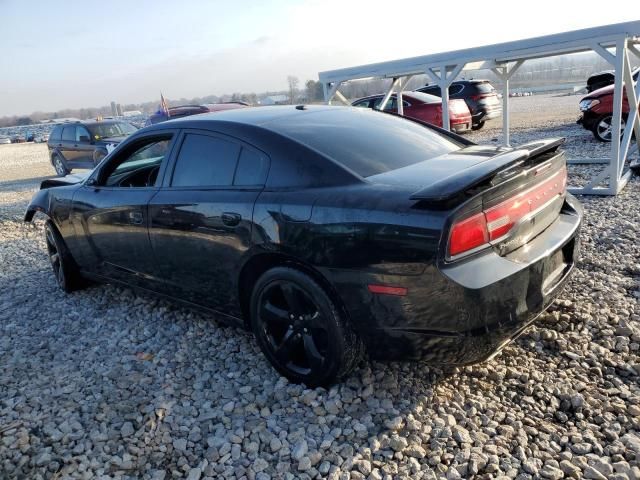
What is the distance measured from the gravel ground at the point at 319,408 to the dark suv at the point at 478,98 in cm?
1350

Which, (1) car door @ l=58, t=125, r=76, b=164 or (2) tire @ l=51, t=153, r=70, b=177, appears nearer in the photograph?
(1) car door @ l=58, t=125, r=76, b=164

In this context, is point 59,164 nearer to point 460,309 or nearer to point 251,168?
point 251,168

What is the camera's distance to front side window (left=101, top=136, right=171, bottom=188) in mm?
3922

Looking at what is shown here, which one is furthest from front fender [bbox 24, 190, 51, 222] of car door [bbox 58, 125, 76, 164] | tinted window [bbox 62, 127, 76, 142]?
tinted window [bbox 62, 127, 76, 142]

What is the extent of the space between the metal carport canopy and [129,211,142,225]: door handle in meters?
5.58

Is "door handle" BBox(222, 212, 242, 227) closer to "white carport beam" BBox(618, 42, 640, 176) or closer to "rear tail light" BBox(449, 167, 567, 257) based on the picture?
"rear tail light" BBox(449, 167, 567, 257)

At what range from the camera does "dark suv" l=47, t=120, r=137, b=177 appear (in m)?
13.6

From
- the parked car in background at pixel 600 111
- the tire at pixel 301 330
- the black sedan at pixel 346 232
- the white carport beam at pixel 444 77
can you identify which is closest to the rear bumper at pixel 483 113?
the parked car in background at pixel 600 111

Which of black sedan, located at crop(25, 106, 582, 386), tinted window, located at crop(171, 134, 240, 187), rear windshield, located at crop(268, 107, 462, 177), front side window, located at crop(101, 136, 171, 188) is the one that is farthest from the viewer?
front side window, located at crop(101, 136, 171, 188)

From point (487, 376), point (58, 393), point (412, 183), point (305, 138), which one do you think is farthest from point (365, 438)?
point (58, 393)

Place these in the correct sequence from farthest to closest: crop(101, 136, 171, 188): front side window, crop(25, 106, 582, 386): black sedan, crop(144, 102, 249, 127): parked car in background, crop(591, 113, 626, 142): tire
A: crop(144, 102, 249, 127): parked car in background → crop(591, 113, 626, 142): tire → crop(101, 136, 171, 188): front side window → crop(25, 106, 582, 386): black sedan

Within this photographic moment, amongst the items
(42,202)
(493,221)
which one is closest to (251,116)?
(493,221)

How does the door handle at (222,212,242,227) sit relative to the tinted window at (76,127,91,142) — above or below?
below

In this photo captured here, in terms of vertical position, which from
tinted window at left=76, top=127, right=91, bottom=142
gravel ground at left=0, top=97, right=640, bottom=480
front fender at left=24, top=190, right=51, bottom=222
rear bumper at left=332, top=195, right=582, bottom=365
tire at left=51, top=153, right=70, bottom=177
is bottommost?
gravel ground at left=0, top=97, right=640, bottom=480
